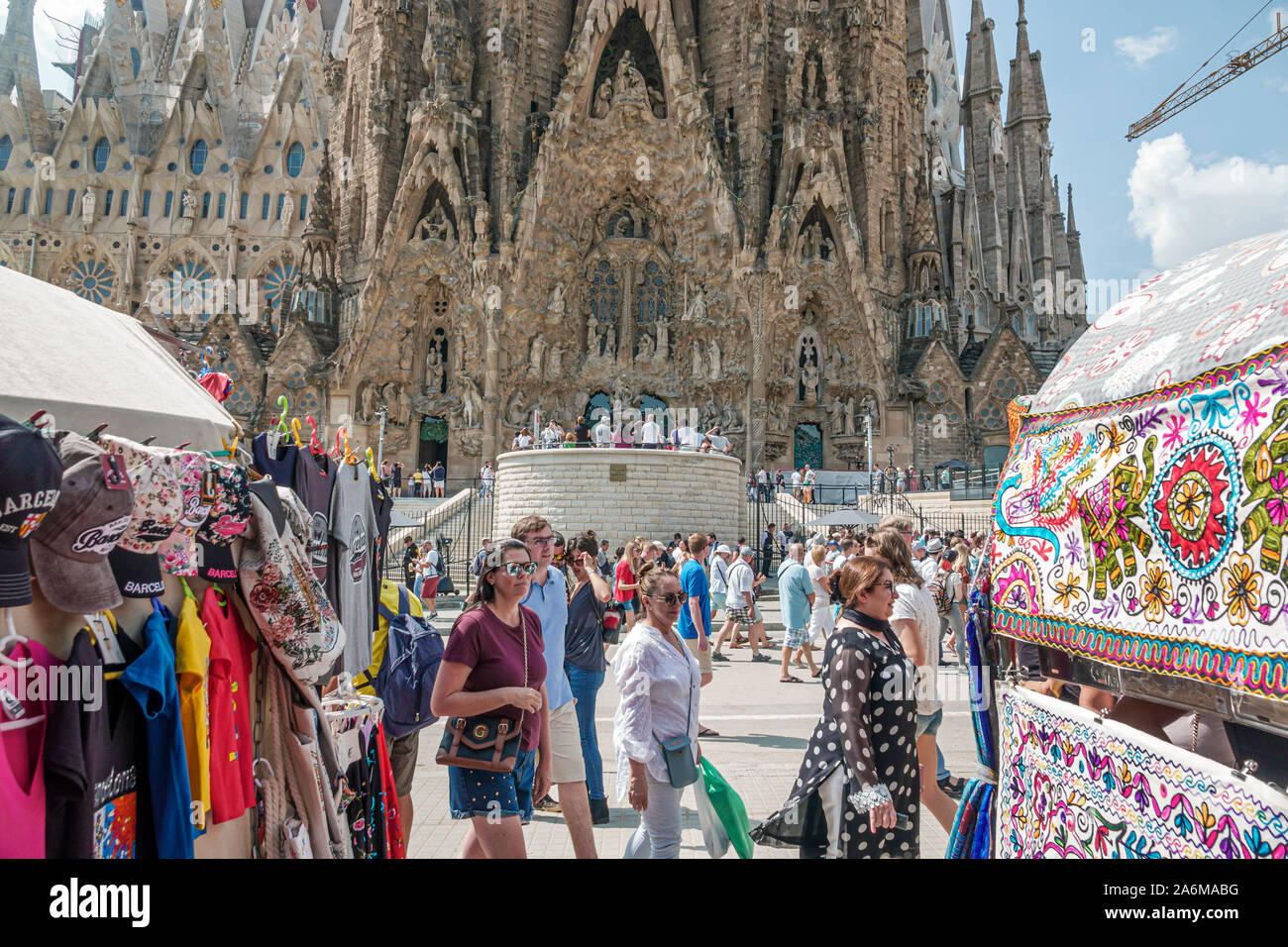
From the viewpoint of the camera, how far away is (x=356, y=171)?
3278 centimetres

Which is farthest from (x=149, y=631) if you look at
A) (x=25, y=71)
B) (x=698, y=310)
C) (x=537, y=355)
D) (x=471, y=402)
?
(x=25, y=71)

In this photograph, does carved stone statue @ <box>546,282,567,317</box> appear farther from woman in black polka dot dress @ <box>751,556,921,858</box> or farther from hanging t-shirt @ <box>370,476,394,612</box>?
woman in black polka dot dress @ <box>751,556,921,858</box>

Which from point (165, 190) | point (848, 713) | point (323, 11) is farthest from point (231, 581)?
point (323, 11)

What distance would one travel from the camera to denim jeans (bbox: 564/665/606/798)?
15.9 feet

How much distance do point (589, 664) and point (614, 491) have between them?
1669 cm

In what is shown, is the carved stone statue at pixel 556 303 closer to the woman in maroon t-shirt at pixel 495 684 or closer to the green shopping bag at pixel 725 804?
the woman in maroon t-shirt at pixel 495 684

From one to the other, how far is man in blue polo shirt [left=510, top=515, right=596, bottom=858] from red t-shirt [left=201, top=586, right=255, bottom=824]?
4.67 ft

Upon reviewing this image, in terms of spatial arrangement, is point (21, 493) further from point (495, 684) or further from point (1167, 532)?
point (1167, 532)

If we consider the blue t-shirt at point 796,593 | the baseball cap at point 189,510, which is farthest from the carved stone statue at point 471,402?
the baseball cap at point 189,510

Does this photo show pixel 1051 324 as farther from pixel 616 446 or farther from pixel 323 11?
pixel 323 11

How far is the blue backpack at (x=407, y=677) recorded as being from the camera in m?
3.62
